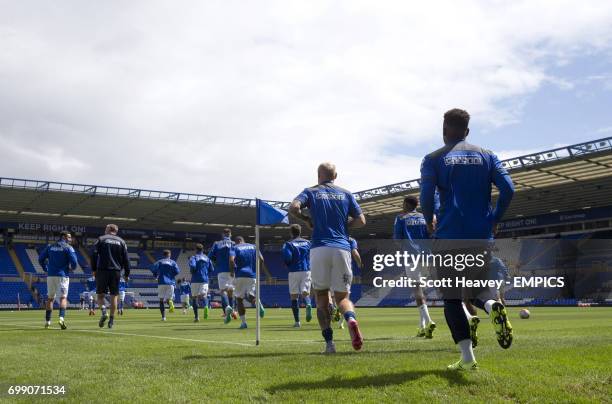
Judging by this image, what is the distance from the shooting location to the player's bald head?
21.5 feet

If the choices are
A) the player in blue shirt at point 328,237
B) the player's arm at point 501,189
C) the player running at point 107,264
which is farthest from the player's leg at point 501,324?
the player running at point 107,264

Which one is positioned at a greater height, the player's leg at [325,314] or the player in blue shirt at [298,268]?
the player in blue shirt at [298,268]

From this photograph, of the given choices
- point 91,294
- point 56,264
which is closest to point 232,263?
point 56,264

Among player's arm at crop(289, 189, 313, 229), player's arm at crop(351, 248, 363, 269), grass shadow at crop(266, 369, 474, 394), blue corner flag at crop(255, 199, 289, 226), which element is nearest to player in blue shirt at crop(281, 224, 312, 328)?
player's arm at crop(351, 248, 363, 269)

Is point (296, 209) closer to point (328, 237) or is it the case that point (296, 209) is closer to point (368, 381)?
point (328, 237)

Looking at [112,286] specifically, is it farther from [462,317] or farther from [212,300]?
[212,300]

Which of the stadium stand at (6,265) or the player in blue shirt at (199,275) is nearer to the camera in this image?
the player in blue shirt at (199,275)

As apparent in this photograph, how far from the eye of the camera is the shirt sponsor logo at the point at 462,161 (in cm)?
486

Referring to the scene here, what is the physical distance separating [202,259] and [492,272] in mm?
15334

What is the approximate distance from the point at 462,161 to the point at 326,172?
2.00 m

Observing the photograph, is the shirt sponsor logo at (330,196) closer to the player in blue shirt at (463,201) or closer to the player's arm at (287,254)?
the player in blue shirt at (463,201)

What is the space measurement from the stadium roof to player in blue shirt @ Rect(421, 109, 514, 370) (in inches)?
1096

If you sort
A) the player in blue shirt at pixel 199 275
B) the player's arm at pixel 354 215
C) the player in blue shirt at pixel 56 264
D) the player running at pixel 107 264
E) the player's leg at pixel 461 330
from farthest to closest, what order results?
the player in blue shirt at pixel 199 275, the player in blue shirt at pixel 56 264, the player running at pixel 107 264, the player's arm at pixel 354 215, the player's leg at pixel 461 330

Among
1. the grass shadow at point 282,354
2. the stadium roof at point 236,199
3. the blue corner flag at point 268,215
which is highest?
the stadium roof at point 236,199
